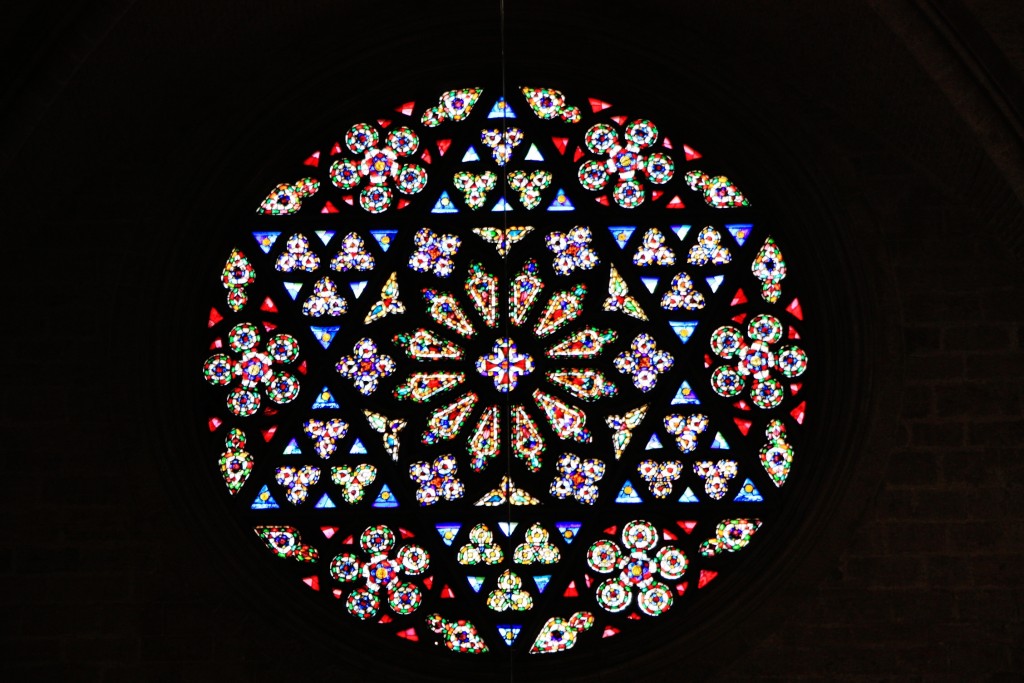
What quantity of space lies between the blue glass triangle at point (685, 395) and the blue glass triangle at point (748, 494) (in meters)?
0.49

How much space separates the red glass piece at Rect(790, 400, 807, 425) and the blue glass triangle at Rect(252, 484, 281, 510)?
2.58 metres

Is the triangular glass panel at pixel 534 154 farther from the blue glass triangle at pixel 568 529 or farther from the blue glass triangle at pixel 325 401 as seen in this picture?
the blue glass triangle at pixel 568 529

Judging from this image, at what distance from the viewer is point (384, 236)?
399 inches

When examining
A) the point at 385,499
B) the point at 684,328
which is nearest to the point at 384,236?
the point at 385,499

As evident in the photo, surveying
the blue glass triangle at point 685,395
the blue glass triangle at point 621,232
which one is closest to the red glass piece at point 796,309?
the blue glass triangle at point 685,395

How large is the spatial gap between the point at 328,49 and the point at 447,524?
248 cm

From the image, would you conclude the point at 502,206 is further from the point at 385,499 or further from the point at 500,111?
the point at 385,499

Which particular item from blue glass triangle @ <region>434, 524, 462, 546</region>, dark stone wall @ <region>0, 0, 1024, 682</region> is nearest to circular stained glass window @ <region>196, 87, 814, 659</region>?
blue glass triangle @ <region>434, 524, 462, 546</region>

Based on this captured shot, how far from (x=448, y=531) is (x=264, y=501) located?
92 cm

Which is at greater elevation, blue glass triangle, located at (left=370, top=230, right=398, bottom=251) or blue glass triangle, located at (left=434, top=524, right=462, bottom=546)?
blue glass triangle, located at (left=370, top=230, right=398, bottom=251)

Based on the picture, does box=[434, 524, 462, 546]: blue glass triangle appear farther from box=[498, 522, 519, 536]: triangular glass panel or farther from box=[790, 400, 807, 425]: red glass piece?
box=[790, 400, 807, 425]: red glass piece

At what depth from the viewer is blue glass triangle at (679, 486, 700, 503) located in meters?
9.60

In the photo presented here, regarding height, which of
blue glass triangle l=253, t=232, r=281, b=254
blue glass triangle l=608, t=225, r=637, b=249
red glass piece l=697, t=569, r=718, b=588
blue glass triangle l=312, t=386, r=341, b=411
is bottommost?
red glass piece l=697, t=569, r=718, b=588

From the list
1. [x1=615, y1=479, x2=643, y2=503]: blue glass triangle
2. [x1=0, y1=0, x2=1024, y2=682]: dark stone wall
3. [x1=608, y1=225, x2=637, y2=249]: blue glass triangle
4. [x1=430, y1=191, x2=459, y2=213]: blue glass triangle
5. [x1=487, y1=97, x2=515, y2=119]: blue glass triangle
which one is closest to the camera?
[x1=0, y1=0, x2=1024, y2=682]: dark stone wall
